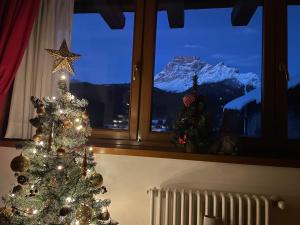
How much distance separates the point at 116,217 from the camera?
1.93m

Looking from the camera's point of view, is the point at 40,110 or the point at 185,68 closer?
the point at 40,110

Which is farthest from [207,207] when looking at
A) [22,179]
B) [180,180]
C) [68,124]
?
[22,179]

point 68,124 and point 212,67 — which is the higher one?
point 212,67

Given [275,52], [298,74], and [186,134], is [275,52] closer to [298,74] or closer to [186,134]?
[298,74]

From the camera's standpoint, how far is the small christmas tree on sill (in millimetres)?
1821

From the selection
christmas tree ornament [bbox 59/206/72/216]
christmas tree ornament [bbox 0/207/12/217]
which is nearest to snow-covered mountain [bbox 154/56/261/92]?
christmas tree ornament [bbox 59/206/72/216]

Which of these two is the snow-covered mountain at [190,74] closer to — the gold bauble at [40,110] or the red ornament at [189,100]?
the red ornament at [189,100]

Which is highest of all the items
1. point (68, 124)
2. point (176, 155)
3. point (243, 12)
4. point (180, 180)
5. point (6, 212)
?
point (243, 12)

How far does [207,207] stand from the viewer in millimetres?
1681

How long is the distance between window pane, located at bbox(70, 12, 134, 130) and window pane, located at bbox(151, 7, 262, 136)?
243 millimetres

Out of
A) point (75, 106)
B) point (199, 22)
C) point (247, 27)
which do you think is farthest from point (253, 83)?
point (75, 106)

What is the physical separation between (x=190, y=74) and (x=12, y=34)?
129 cm

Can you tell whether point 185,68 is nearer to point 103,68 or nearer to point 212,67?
point 212,67

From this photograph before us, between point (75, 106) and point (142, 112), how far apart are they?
0.60 m
